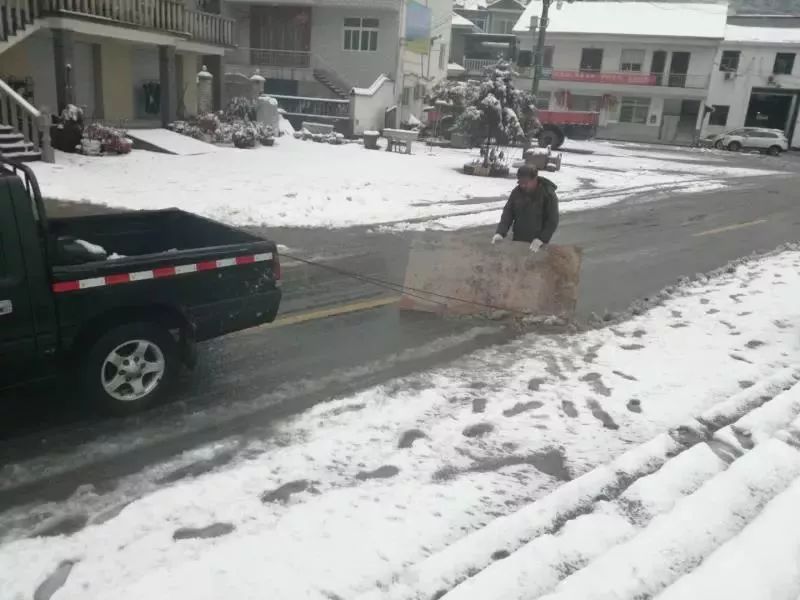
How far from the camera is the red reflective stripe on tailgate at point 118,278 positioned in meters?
4.40

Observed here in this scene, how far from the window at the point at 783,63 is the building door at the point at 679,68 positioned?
611 cm

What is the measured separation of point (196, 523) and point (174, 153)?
1688cm

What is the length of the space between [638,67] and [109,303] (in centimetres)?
5391

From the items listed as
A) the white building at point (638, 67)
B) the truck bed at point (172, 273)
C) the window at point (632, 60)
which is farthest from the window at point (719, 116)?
the truck bed at point (172, 273)

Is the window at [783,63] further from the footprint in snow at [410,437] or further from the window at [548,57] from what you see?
the footprint in snow at [410,437]

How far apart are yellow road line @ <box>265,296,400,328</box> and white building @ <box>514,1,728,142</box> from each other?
4638 cm

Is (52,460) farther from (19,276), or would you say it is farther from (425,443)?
(425,443)

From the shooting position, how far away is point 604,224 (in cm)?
1398

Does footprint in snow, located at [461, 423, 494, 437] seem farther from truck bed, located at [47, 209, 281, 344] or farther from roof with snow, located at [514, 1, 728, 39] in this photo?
roof with snow, located at [514, 1, 728, 39]

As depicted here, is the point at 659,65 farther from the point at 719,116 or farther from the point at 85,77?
the point at 85,77

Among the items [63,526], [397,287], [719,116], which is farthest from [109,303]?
[719,116]

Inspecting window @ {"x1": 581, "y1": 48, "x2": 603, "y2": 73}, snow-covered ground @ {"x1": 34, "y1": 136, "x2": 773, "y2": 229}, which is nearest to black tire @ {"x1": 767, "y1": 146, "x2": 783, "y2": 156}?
window @ {"x1": 581, "y1": 48, "x2": 603, "y2": 73}

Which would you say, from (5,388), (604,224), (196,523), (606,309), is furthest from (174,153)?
(196,523)

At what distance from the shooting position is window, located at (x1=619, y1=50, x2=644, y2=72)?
168 feet
